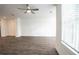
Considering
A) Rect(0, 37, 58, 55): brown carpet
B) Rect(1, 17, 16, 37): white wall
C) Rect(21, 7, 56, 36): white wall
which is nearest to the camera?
Rect(0, 37, 58, 55): brown carpet

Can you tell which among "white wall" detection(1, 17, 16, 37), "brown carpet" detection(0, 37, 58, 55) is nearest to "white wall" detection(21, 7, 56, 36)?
"white wall" detection(1, 17, 16, 37)

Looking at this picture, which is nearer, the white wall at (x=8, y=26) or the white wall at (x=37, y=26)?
the white wall at (x=37, y=26)

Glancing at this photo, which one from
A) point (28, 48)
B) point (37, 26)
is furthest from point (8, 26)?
point (28, 48)

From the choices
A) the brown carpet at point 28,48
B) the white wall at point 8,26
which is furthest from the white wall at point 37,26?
the brown carpet at point 28,48

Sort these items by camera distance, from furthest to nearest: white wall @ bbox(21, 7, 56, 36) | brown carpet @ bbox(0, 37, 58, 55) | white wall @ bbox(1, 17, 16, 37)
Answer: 1. white wall @ bbox(1, 17, 16, 37)
2. white wall @ bbox(21, 7, 56, 36)
3. brown carpet @ bbox(0, 37, 58, 55)

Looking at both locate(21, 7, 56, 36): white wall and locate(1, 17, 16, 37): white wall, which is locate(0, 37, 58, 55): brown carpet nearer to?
locate(21, 7, 56, 36): white wall

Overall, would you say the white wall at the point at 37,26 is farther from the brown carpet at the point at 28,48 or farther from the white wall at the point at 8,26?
the brown carpet at the point at 28,48

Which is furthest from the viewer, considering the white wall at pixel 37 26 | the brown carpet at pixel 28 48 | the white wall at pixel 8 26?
the white wall at pixel 8 26

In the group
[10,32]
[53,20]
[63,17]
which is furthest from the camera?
[10,32]
